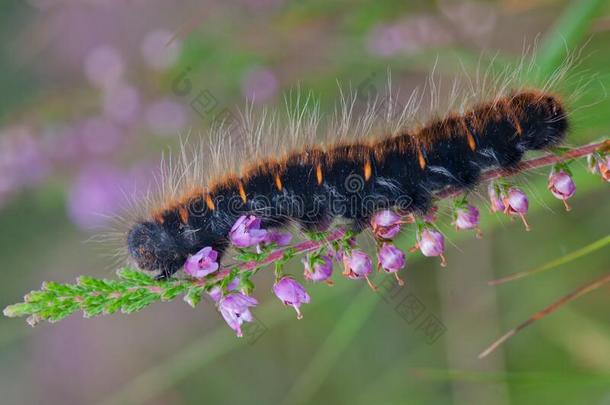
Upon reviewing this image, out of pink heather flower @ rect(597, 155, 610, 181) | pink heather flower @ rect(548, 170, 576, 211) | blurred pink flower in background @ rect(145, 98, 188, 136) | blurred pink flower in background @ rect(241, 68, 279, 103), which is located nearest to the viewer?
pink heather flower @ rect(597, 155, 610, 181)

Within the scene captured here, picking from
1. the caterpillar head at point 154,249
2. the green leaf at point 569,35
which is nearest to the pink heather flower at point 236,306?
the caterpillar head at point 154,249

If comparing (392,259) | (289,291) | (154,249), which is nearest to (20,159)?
(154,249)

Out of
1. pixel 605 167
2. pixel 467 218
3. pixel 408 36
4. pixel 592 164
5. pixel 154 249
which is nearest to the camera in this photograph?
pixel 605 167

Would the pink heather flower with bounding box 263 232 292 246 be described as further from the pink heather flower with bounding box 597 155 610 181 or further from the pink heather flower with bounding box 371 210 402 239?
the pink heather flower with bounding box 597 155 610 181

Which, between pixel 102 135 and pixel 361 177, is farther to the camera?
pixel 102 135

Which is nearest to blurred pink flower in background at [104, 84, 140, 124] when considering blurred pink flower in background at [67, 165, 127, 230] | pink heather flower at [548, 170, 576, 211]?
blurred pink flower in background at [67, 165, 127, 230]

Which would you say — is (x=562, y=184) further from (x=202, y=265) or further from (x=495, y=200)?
(x=202, y=265)

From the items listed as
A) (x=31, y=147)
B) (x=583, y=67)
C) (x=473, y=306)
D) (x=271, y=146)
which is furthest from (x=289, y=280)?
(x=31, y=147)
